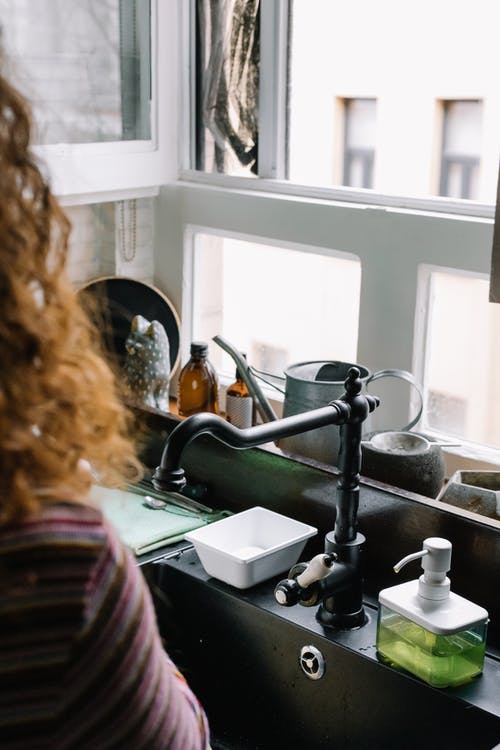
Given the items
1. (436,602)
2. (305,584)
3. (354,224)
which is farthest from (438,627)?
(354,224)

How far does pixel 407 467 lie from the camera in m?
1.48

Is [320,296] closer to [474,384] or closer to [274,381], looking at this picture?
[274,381]

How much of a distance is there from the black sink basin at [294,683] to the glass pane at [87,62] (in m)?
1.00

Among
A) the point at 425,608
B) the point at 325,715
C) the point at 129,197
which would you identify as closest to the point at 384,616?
the point at 425,608

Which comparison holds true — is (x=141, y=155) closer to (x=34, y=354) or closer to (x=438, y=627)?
(x=438, y=627)

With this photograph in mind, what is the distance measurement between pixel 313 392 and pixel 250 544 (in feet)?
0.91

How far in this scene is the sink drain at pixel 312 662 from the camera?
130cm

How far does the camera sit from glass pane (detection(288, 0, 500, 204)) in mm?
1772

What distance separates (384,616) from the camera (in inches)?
48.5

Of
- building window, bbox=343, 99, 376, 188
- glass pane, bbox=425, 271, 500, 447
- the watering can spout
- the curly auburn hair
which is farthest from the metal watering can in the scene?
the curly auburn hair

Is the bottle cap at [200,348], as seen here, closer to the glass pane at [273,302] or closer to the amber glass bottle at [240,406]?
the amber glass bottle at [240,406]

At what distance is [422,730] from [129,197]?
54.6 inches

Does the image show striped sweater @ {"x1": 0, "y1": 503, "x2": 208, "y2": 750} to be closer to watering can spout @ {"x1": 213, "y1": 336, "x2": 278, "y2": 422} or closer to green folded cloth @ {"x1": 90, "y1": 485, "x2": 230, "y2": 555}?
green folded cloth @ {"x1": 90, "y1": 485, "x2": 230, "y2": 555}

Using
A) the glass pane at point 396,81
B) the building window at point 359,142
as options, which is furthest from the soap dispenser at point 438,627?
the building window at point 359,142
